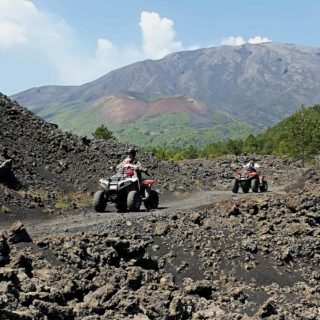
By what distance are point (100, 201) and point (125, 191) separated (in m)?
1.22

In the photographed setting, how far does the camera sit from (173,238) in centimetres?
1562

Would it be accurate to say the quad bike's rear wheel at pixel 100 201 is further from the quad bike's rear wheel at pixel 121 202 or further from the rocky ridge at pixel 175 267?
the rocky ridge at pixel 175 267

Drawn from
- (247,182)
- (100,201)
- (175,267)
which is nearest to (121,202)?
(100,201)

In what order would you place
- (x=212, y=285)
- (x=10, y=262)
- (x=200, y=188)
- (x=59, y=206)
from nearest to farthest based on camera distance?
1. (x=10, y=262)
2. (x=212, y=285)
3. (x=59, y=206)
4. (x=200, y=188)

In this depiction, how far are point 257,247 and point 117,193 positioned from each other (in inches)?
263

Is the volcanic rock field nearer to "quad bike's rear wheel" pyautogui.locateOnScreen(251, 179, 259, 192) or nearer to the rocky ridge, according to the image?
the rocky ridge

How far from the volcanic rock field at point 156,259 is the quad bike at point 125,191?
84 centimetres

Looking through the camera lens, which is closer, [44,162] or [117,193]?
[117,193]

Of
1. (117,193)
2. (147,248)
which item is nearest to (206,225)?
(147,248)

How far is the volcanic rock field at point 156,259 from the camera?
9945 millimetres

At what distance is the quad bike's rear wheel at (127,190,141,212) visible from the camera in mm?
20328

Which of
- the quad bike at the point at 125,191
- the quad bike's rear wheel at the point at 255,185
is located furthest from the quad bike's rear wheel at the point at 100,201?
the quad bike's rear wheel at the point at 255,185

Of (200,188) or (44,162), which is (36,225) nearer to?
(44,162)

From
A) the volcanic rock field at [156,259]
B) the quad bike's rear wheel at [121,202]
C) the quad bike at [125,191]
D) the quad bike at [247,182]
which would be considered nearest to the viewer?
the volcanic rock field at [156,259]
